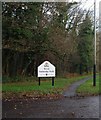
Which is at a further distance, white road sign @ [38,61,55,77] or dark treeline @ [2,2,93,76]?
dark treeline @ [2,2,93,76]

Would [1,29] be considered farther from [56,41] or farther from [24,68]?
[24,68]

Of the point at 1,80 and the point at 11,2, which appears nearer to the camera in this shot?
the point at 11,2

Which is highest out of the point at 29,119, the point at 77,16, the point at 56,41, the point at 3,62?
the point at 77,16

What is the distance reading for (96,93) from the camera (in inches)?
644

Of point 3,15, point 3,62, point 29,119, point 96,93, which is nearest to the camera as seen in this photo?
point 29,119

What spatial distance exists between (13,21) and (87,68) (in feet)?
105

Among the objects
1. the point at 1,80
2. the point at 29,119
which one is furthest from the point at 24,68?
the point at 29,119

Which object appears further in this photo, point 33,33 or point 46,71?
point 33,33

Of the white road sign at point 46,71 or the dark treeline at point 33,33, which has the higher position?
the dark treeline at point 33,33

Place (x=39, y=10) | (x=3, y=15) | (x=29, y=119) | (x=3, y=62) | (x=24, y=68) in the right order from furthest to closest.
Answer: (x=24, y=68), (x=3, y=62), (x=39, y=10), (x=3, y=15), (x=29, y=119)

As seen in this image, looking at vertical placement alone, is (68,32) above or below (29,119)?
above

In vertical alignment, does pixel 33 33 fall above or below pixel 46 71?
above

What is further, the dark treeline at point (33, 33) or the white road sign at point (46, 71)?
the dark treeline at point (33, 33)

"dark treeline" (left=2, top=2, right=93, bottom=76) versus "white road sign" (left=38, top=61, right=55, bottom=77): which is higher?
"dark treeline" (left=2, top=2, right=93, bottom=76)
